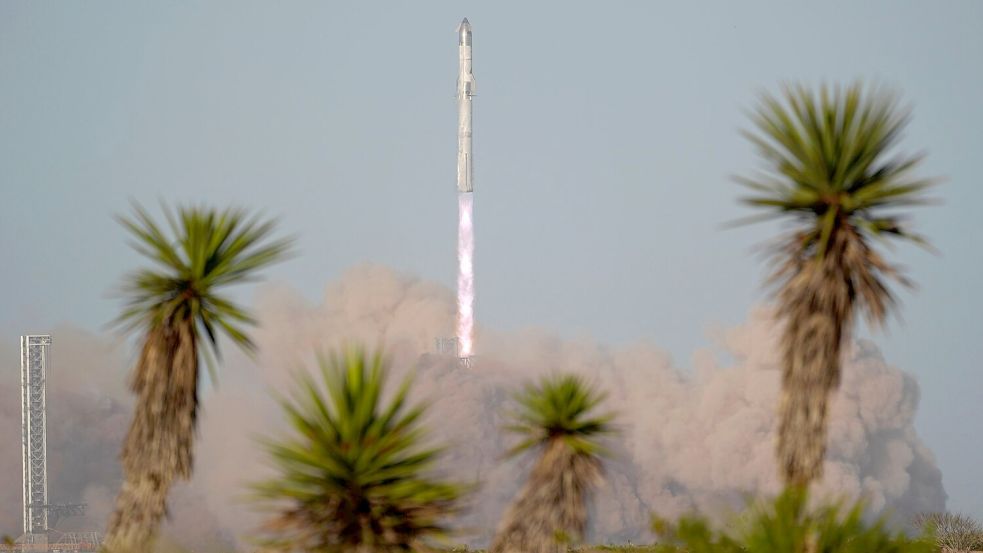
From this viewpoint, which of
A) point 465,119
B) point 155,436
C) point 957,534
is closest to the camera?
point 155,436

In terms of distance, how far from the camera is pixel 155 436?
122 ft

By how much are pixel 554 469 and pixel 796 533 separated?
1930cm

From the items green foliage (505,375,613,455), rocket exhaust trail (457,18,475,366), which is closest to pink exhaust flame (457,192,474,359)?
rocket exhaust trail (457,18,475,366)

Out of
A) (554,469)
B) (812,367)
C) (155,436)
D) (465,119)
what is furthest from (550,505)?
(465,119)

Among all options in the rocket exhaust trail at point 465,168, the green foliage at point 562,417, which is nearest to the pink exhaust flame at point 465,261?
the rocket exhaust trail at point 465,168

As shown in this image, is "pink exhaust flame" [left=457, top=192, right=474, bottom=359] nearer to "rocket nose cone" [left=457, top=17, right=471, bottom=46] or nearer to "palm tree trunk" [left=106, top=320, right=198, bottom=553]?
"rocket nose cone" [left=457, top=17, right=471, bottom=46]

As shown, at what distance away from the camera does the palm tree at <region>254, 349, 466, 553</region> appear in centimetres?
2986

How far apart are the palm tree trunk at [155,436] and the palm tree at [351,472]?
7767 mm

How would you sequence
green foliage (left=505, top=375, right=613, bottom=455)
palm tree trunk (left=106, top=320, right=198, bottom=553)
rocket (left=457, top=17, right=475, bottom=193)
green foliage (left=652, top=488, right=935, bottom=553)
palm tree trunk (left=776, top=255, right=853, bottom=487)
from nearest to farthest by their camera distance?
green foliage (left=652, top=488, right=935, bottom=553) → palm tree trunk (left=776, top=255, right=853, bottom=487) → palm tree trunk (left=106, top=320, right=198, bottom=553) → green foliage (left=505, top=375, right=613, bottom=455) → rocket (left=457, top=17, right=475, bottom=193)

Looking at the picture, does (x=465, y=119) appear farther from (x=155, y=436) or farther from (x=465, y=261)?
(x=155, y=436)

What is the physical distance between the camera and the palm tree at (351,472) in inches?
1176

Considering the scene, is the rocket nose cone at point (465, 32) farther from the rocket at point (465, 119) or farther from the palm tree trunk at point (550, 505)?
the palm tree trunk at point (550, 505)

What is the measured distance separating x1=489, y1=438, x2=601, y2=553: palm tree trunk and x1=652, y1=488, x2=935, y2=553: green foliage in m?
15.4

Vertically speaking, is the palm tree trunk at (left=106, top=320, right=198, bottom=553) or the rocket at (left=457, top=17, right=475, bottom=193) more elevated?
the rocket at (left=457, top=17, right=475, bottom=193)
